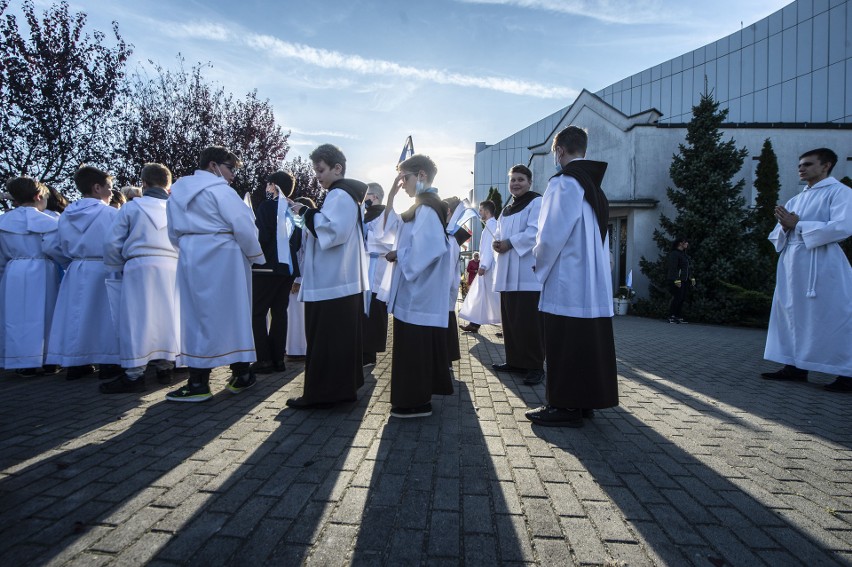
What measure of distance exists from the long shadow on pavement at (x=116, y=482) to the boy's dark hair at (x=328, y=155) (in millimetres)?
2315

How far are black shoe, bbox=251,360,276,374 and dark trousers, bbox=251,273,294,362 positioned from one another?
0.16ft

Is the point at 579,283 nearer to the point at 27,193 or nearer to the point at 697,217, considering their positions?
the point at 27,193

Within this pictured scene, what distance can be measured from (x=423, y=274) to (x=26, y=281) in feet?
16.5

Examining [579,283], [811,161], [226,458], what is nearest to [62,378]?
[226,458]

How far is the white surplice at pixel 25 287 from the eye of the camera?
17.6 ft

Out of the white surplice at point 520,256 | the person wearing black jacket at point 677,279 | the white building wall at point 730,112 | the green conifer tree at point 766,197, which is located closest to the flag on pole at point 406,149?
the white surplice at point 520,256

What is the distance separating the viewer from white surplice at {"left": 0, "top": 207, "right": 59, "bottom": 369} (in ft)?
17.6

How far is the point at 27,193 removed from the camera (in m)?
5.75

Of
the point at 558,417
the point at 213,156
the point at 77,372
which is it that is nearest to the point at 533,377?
the point at 558,417

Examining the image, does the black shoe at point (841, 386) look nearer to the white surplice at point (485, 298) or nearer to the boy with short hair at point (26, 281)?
the white surplice at point (485, 298)

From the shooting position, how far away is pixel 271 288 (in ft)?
18.2

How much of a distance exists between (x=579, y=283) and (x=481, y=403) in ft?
4.90

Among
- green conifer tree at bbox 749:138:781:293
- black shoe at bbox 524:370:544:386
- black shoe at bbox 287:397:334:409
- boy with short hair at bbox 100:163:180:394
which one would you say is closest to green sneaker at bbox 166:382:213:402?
boy with short hair at bbox 100:163:180:394

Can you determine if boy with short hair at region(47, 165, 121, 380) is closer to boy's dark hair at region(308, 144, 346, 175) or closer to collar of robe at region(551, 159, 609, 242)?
boy's dark hair at region(308, 144, 346, 175)
